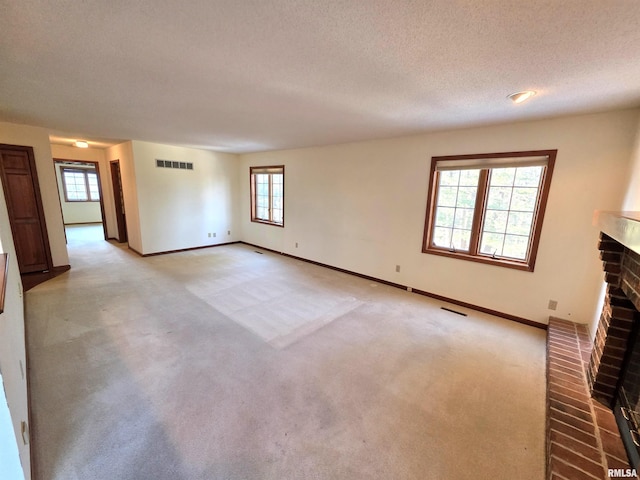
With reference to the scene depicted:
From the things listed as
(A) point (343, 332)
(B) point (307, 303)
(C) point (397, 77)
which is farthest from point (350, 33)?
(B) point (307, 303)

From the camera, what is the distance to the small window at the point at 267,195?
609 cm

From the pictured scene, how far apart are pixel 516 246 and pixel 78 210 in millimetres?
12394

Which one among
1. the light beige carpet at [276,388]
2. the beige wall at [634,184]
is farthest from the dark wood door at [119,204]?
the beige wall at [634,184]

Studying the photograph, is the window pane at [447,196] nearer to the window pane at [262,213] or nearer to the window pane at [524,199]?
the window pane at [524,199]

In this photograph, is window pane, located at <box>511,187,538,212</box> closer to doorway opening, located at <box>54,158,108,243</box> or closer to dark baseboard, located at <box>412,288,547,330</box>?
dark baseboard, located at <box>412,288,547,330</box>

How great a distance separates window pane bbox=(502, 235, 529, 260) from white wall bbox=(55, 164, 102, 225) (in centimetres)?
1207

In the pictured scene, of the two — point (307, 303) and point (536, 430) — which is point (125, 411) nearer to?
point (307, 303)

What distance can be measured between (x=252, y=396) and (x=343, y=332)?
121 centimetres

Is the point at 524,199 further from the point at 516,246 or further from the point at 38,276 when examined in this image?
the point at 38,276

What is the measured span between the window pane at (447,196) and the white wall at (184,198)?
519 centimetres

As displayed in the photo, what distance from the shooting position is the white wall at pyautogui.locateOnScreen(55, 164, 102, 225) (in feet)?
28.5

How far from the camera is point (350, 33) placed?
137 cm

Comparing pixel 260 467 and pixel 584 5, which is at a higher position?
pixel 584 5

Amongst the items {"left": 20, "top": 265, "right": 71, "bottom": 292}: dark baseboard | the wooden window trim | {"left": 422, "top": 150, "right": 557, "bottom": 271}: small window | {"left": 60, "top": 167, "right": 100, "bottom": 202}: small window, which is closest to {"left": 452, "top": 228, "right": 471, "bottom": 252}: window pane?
{"left": 422, "top": 150, "right": 557, "bottom": 271}: small window
